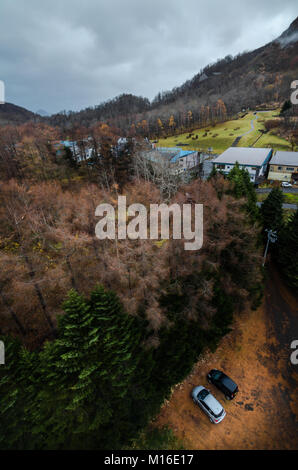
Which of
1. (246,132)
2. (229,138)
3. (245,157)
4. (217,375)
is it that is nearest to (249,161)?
(245,157)

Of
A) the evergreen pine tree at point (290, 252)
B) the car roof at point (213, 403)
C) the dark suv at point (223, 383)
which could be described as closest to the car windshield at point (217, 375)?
the dark suv at point (223, 383)

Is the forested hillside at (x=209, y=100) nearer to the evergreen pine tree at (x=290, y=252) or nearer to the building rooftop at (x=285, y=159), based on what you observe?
the building rooftop at (x=285, y=159)

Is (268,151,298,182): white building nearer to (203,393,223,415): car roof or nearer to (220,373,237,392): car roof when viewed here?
(220,373,237,392): car roof

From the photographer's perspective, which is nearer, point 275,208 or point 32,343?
Result: point 32,343

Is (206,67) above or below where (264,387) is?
above

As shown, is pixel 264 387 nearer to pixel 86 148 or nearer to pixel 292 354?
pixel 292 354
